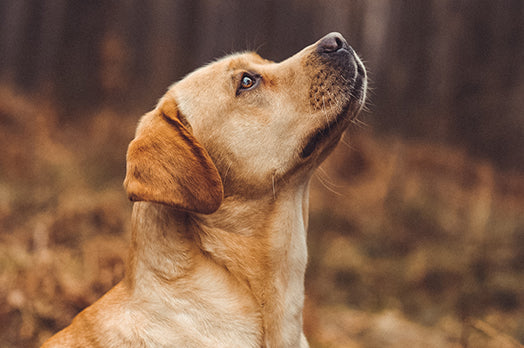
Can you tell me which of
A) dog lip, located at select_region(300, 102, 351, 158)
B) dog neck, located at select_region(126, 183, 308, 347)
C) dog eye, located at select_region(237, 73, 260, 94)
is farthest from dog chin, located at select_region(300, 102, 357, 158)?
dog eye, located at select_region(237, 73, 260, 94)

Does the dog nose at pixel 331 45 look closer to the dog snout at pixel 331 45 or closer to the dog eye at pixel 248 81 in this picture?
the dog snout at pixel 331 45

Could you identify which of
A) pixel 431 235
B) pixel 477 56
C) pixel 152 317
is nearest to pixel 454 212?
pixel 431 235

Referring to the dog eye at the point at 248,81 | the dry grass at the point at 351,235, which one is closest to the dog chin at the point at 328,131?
the dog eye at the point at 248,81

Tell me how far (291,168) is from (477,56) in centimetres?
409

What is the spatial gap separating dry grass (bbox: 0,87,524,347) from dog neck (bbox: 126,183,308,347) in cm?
210

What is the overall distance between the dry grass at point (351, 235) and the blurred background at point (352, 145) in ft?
0.06

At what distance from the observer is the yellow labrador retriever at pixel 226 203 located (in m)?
2.37

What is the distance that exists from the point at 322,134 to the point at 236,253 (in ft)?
2.52

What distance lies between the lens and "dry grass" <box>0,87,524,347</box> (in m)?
4.62

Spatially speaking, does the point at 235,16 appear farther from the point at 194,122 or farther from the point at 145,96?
the point at 194,122

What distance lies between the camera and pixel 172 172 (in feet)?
7.75

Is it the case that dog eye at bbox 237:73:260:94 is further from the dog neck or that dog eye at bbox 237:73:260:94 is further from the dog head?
the dog neck

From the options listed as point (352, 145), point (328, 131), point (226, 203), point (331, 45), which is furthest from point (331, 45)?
point (352, 145)

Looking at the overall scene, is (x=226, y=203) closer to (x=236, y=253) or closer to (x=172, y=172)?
(x=236, y=253)
